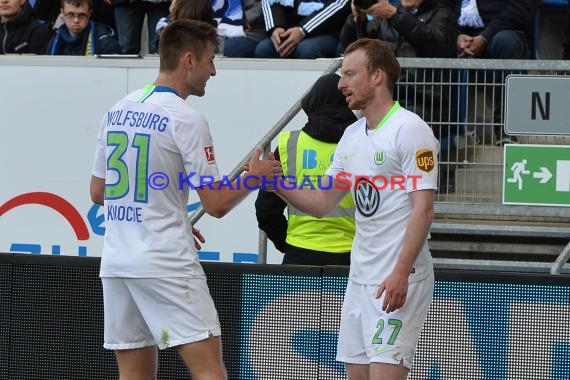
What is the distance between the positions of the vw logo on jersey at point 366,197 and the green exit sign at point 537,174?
2735 mm

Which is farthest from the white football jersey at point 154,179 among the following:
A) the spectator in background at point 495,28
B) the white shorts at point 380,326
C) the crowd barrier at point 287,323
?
the spectator in background at point 495,28

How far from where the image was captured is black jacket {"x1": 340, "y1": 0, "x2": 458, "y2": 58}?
8586 millimetres

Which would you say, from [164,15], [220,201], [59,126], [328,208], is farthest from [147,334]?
[164,15]

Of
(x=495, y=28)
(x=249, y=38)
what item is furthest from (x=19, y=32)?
(x=495, y=28)

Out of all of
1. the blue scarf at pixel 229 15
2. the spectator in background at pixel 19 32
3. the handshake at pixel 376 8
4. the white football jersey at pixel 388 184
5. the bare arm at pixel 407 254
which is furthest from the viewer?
the spectator in background at pixel 19 32

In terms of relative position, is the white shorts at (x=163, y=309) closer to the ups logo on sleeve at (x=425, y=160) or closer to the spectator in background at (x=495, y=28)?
the ups logo on sleeve at (x=425, y=160)

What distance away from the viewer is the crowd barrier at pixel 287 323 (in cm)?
652

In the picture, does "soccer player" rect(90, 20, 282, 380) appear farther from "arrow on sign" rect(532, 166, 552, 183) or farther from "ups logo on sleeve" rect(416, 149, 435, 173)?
"arrow on sign" rect(532, 166, 552, 183)

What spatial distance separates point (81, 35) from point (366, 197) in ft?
17.8

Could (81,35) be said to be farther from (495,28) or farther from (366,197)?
(366,197)

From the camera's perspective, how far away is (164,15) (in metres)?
10.3

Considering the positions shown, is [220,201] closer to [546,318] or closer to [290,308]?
[290,308]

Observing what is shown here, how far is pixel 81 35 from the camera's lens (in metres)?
10.2

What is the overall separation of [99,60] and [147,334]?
12.9 ft
